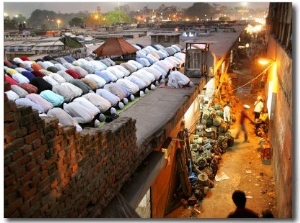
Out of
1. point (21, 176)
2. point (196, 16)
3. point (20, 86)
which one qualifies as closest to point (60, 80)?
point (20, 86)

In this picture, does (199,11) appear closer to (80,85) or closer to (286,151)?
(80,85)

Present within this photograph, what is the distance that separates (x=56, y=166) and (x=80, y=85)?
8914 millimetres

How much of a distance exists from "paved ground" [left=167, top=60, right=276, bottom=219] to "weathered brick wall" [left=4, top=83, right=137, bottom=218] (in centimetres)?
463

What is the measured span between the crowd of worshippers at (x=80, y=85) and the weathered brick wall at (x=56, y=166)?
11.2 feet

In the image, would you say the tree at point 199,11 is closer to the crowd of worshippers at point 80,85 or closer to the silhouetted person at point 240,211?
the crowd of worshippers at point 80,85

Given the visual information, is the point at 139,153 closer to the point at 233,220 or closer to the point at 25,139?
the point at 233,220

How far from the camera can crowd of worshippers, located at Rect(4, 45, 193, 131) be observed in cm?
963

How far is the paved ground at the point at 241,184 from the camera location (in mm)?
9281

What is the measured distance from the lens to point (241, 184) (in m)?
10.6

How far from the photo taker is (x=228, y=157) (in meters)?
12.5

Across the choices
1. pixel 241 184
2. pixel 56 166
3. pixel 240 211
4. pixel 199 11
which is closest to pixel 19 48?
pixel 241 184

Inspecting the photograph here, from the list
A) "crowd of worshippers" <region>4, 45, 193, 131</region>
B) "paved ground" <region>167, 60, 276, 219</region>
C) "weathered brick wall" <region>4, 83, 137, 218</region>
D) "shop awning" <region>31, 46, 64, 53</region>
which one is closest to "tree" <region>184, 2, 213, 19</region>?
"shop awning" <region>31, 46, 64, 53</region>

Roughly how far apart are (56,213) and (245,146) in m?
10.9

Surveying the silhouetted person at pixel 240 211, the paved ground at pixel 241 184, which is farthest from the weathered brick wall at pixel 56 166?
the paved ground at pixel 241 184
